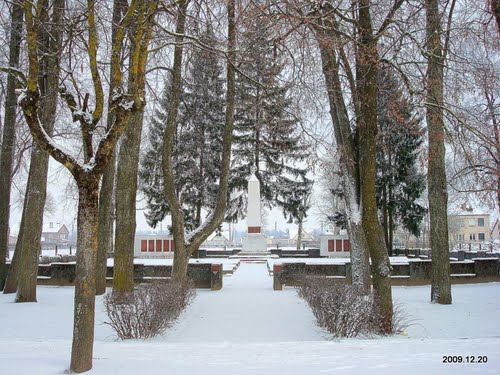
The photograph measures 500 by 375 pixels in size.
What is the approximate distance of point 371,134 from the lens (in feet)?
27.6

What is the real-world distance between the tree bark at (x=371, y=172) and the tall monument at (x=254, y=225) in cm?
2439

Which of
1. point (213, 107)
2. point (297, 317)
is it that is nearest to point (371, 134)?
point (297, 317)

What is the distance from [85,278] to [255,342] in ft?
9.82

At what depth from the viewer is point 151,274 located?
16.2 meters

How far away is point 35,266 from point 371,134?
30.3 ft

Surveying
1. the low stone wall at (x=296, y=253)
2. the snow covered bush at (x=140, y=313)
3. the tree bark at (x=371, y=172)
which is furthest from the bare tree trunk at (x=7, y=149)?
the low stone wall at (x=296, y=253)

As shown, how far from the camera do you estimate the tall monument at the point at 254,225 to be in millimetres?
32594

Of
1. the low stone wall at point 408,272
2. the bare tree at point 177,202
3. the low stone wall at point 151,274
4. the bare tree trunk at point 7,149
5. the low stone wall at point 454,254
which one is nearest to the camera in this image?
the bare tree at point 177,202

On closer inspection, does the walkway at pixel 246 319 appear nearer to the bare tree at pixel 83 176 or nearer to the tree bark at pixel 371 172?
the tree bark at pixel 371 172

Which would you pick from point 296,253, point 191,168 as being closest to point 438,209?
point 296,253

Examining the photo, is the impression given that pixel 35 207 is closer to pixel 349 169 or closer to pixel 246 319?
pixel 246 319

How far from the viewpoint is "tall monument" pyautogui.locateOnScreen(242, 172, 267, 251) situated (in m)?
32.6

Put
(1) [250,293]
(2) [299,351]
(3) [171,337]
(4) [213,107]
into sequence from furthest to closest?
1. (4) [213,107]
2. (1) [250,293]
3. (3) [171,337]
4. (2) [299,351]

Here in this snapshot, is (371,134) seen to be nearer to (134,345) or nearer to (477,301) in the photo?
(134,345)
